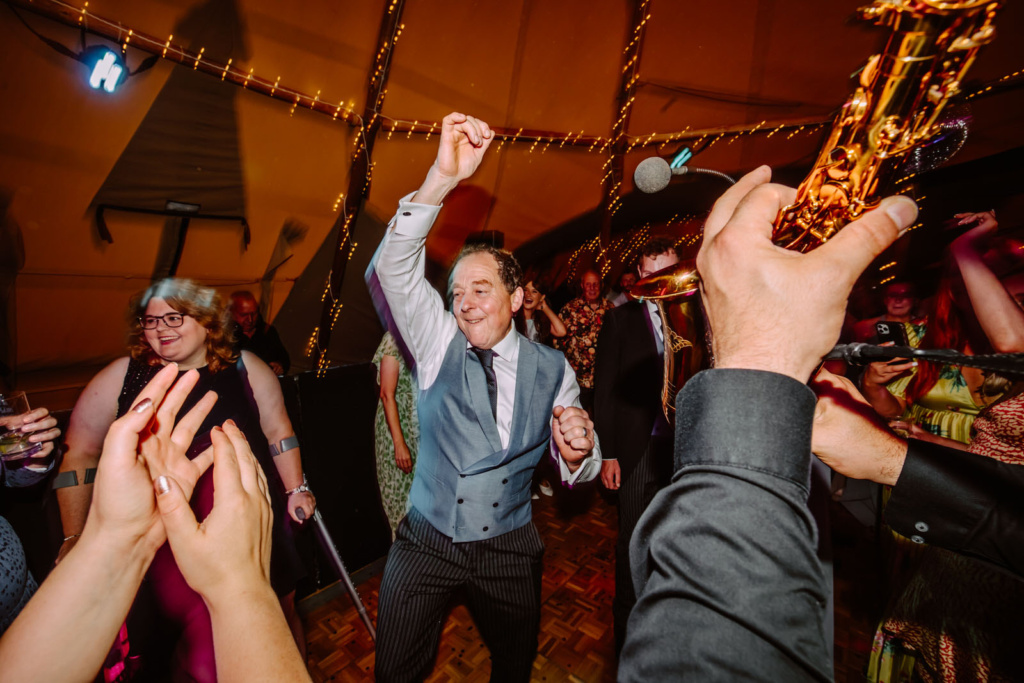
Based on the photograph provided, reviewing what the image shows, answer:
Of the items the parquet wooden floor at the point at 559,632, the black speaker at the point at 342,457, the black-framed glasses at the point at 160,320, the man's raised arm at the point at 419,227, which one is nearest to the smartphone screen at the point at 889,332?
the man's raised arm at the point at 419,227

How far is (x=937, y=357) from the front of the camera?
0.54 m

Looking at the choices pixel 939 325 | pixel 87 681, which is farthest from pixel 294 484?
pixel 939 325

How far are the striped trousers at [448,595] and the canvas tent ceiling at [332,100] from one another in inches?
123

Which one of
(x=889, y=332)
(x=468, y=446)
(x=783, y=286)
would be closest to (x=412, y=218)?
(x=468, y=446)

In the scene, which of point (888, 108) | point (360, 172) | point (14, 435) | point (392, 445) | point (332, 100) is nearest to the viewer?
point (888, 108)

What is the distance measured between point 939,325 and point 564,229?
5.14 m

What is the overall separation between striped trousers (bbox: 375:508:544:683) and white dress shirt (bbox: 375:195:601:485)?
44cm

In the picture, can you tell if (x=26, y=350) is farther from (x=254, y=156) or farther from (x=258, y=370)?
(x=258, y=370)

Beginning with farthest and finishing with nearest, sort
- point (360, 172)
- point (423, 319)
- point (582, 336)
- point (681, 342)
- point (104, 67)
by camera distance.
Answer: point (582, 336) < point (360, 172) < point (104, 67) < point (423, 319) < point (681, 342)

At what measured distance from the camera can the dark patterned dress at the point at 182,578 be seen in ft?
5.73

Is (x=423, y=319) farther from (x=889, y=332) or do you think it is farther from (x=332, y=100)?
(x=332, y=100)

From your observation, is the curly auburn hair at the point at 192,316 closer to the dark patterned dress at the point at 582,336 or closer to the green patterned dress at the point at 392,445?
the green patterned dress at the point at 392,445

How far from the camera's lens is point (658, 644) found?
1.64 ft

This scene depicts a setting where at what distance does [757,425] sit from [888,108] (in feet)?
1.79
